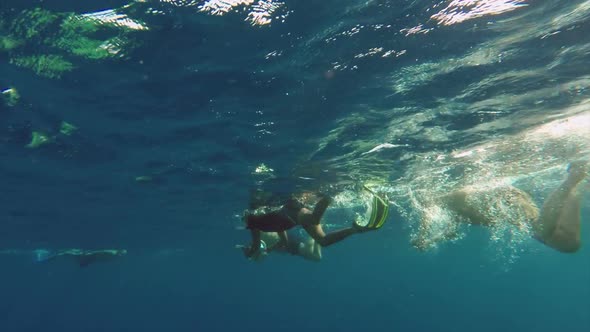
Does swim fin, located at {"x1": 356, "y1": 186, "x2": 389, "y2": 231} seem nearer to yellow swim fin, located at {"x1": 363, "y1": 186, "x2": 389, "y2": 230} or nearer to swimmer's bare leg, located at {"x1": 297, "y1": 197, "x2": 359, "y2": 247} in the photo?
yellow swim fin, located at {"x1": 363, "y1": 186, "x2": 389, "y2": 230}

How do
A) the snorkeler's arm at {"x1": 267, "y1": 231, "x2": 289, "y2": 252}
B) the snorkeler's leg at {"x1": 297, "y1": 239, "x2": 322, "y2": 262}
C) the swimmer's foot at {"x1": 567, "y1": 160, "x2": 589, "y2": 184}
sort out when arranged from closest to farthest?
the snorkeler's arm at {"x1": 267, "y1": 231, "x2": 289, "y2": 252}
the swimmer's foot at {"x1": 567, "y1": 160, "x2": 589, "y2": 184}
the snorkeler's leg at {"x1": 297, "y1": 239, "x2": 322, "y2": 262}

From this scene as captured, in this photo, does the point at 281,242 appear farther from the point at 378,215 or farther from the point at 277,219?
the point at 378,215

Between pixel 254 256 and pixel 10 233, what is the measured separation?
2743cm

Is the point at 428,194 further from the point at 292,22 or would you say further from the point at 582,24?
the point at 292,22

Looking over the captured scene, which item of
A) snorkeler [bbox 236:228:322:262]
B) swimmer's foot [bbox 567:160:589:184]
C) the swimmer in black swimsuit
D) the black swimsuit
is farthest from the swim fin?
swimmer's foot [bbox 567:160:589:184]

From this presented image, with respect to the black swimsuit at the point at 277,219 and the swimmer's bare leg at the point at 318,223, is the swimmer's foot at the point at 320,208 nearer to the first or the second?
the swimmer's bare leg at the point at 318,223

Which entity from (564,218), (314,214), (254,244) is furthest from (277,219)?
(564,218)

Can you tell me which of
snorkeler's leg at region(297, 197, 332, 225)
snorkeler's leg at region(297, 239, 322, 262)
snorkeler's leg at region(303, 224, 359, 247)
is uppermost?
snorkeler's leg at region(297, 197, 332, 225)

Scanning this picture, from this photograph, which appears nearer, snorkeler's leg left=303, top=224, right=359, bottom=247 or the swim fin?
the swim fin

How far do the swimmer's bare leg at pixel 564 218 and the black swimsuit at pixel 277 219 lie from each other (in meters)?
8.21

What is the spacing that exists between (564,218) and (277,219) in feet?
29.2

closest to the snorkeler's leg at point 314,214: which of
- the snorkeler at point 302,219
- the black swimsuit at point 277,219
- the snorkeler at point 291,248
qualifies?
the snorkeler at point 302,219

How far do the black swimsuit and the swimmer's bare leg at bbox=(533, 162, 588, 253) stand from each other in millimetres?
8210

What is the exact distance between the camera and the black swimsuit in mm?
9004
